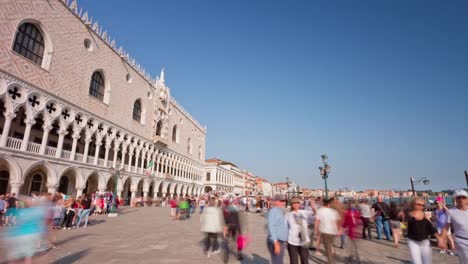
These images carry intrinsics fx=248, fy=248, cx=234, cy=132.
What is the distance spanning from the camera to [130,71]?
29.2 meters

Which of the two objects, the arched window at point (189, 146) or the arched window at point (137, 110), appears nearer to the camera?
the arched window at point (137, 110)

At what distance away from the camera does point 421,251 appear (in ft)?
13.4

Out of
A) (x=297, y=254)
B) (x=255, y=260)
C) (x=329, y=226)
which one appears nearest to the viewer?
(x=297, y=254)

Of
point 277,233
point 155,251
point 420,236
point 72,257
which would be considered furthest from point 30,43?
point 420,236

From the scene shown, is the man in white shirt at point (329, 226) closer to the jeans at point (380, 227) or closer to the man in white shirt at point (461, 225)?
the man in white shirt at point (461, 225)

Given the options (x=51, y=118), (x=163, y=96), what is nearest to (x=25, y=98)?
(x=51, y=118)

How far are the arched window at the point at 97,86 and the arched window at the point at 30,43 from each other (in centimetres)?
520

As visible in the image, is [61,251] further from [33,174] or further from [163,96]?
[163,96]

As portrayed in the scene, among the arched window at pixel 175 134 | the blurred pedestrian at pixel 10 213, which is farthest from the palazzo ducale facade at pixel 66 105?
the arched window at pixel 175 134

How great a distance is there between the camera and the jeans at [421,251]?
404cm

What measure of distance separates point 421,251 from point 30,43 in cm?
2263

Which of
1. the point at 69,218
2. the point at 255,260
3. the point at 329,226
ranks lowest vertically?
the point at 255,260

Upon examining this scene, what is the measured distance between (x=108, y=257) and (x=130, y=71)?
27.1 m

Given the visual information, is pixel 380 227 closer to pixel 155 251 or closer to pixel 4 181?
pixel 155 251
